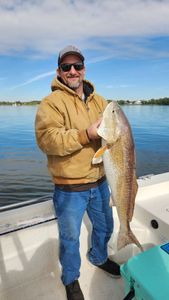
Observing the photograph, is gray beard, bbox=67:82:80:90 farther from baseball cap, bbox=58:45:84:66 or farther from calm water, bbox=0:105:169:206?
calm water, bbox=0:105:169:206

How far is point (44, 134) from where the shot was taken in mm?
2789

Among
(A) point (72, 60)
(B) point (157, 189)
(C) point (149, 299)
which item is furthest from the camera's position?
(B) point (157, 189)

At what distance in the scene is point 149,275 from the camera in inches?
85.8

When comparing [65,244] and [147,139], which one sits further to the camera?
[147,139]

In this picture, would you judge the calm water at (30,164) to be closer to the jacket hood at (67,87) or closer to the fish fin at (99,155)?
the jacket hood at (67,87)

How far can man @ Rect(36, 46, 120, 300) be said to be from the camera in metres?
2.76

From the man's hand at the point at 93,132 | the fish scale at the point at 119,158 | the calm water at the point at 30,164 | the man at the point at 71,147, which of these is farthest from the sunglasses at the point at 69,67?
the calm water at the point at 30,164

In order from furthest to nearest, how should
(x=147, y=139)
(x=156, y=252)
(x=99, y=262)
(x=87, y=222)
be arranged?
(x=147, y=139) → (x=87, y=222) → (x=99, y=262) → (x=156, y=252)

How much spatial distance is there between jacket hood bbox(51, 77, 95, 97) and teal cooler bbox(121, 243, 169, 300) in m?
1.70

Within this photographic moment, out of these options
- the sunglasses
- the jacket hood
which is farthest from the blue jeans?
the sunglasses

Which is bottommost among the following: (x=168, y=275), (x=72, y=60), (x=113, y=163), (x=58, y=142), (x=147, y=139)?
(x=147, y=139)

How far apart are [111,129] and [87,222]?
179 centimetres

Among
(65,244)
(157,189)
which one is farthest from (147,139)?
(65,244)

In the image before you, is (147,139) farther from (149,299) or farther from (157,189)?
(149,299)
